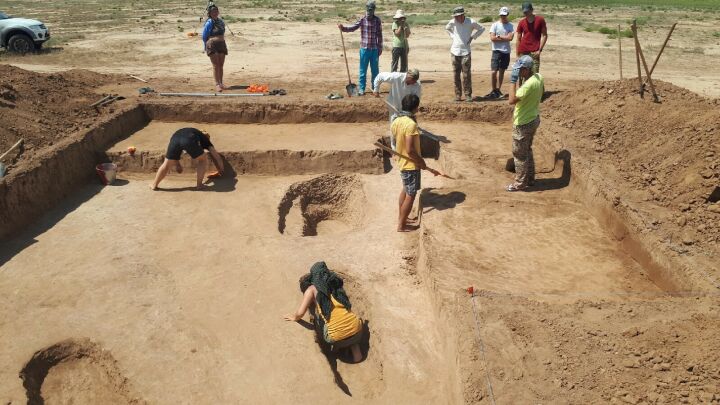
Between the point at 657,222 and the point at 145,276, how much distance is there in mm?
6346

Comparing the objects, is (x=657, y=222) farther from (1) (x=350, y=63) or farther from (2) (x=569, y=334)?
(1) (x=350, y=63)

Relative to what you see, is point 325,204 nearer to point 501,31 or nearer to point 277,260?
point 277,260

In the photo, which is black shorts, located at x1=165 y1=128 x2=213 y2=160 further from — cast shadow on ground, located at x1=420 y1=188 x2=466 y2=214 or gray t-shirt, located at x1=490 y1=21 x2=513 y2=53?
gray t-shirt, located at x1=490 y1=21 x2=513 y2=53

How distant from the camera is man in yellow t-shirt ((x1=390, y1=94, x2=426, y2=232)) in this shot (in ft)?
22.1

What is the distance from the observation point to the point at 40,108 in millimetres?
10180

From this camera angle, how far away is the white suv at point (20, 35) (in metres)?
18.1

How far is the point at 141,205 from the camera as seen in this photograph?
8.36m

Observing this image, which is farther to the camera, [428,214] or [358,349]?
[428,214]

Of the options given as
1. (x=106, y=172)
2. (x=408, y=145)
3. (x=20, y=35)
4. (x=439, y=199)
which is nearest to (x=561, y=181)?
(x=439, y=199)

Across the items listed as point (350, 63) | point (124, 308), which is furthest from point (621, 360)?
point (350, 63)

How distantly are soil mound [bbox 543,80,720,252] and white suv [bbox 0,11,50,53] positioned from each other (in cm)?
1772

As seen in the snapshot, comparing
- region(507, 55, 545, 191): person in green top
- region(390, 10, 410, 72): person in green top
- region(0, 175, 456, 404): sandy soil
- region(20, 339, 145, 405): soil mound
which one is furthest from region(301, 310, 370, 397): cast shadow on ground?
region(390, 10, 410, 72): person in green top

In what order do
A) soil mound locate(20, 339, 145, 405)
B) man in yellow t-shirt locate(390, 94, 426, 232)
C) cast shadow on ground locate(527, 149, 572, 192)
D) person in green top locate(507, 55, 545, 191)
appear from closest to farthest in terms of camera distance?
1. soil mound locate(20, 339, 145, 405)
2. man in yellow t-shirt locate(390, 94, 426, 232)
3. person in green top locate(507, 55, 545, 191)
4. cast shadow on ground locate(527, 149, 572, 192)

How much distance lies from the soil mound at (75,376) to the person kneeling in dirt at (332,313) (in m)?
1.91
